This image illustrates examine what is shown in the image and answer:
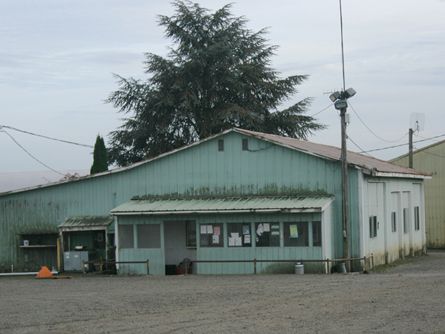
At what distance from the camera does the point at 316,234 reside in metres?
25.6

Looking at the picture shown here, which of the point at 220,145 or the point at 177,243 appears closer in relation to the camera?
the point at 220,145

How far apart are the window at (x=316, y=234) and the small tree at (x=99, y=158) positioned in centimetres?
1938

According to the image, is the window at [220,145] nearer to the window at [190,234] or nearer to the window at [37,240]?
the window at [190,234]

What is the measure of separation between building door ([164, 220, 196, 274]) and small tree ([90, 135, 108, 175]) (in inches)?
554

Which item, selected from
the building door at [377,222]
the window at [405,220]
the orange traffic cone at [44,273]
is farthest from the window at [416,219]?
the orange traffic cone at [44,273]

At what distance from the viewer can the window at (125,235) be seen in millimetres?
27578

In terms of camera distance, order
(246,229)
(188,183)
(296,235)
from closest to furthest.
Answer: (296,235) < (246,229) < (188,183)

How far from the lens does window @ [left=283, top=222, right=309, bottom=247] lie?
84.3ft

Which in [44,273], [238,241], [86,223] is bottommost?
[44,273]

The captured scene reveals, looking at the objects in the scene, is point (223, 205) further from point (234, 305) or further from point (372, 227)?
point (234, 305)

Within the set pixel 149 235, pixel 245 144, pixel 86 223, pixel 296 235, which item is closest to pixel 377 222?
pixel 296 235

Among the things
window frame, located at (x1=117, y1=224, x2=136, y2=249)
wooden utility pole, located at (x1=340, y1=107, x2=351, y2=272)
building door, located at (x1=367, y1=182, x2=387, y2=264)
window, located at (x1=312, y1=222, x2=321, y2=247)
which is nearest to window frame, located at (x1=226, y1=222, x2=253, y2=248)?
window, located at (x1=312, y1=222, x2=321, y2=247)

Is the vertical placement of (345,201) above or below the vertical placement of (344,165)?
below

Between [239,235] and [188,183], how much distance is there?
3193 mm
